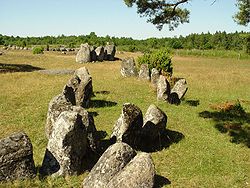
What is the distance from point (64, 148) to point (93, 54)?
4022 cm

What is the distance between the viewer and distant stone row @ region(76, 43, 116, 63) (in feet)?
164

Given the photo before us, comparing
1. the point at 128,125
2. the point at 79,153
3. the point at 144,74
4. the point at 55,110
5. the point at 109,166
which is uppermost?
the point at 55,110

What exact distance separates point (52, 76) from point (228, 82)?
18174mm

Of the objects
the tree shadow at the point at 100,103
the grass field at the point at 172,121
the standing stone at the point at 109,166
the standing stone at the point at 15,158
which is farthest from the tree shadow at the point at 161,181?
the tree shadow at the point at 100,103

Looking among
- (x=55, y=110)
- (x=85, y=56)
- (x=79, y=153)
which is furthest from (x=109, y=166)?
(x=85, y=56)

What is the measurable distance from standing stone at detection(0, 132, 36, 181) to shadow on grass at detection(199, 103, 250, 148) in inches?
403

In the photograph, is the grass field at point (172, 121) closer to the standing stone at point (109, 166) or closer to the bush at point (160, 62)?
the standing stone at point (109, 166)

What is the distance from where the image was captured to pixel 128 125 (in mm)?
14445

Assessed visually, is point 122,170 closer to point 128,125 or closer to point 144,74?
point 128,125

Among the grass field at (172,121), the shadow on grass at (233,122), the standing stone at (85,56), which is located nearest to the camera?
the grass field at (172,121)

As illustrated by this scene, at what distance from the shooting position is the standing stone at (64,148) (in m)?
11.9

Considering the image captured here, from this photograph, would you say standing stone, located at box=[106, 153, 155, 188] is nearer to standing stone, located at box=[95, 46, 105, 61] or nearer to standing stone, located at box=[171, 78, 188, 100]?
standing stone, located at box=[171, 78, 188, 100]

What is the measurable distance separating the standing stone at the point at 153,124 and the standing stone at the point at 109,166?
436 cm

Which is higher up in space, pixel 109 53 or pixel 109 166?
pixel 109 166
